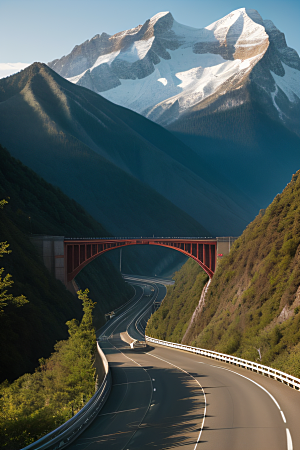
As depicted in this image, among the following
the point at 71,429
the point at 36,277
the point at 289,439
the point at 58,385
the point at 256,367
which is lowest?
the point at 58,385

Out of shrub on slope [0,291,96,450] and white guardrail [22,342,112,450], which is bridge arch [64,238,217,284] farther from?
white guardrail [22,342,112,450]

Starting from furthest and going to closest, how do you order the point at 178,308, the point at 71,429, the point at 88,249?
the point at 88,249
the point at 178,308
the point at 71,429

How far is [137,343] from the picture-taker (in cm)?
6400

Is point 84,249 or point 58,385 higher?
point 84,249

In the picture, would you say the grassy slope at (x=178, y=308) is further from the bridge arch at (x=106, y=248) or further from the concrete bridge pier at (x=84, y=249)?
the concrete bridge pier at (x=84, y=249)

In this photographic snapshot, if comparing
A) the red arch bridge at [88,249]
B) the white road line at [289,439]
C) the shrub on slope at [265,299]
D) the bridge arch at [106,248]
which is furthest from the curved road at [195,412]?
the bridge arch at [106,248]

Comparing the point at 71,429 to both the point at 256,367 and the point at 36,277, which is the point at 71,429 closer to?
the point at 256,367

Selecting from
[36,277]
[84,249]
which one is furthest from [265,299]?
[84,249]

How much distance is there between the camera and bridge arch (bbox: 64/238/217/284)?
3260 inches

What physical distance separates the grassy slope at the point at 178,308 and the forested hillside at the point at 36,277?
1170 cm

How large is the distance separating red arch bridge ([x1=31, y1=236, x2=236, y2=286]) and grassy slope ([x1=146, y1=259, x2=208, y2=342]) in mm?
4933

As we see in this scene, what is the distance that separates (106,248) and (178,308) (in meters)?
16.9

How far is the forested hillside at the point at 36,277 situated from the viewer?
171ft

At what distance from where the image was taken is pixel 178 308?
9106 cm
